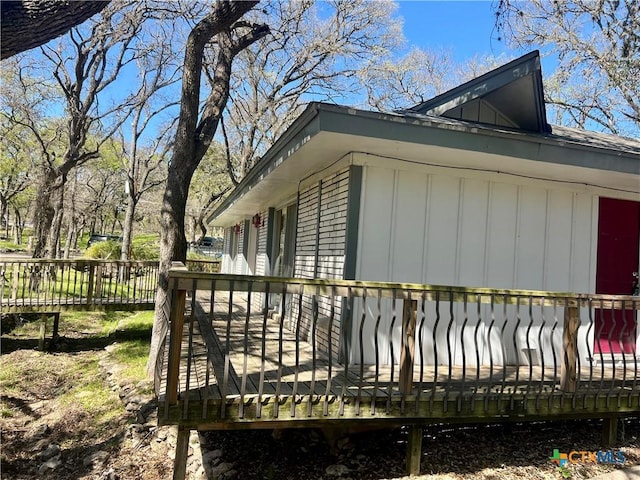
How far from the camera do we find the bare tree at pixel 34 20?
2.61 metres

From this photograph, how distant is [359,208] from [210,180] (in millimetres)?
22950

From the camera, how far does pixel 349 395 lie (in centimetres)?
334

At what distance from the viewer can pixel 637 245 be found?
18.3 ft

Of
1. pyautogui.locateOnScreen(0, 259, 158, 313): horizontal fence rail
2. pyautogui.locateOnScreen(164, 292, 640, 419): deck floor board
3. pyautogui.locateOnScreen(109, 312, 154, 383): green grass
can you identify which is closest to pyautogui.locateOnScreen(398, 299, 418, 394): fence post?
pyautogui.locateOnScreen(164, 292, 640, 419): deck floor board

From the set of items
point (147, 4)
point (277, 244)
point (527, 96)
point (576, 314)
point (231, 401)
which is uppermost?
point (147, 4)

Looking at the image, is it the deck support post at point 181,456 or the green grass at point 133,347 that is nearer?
the deck support post at point 181,456

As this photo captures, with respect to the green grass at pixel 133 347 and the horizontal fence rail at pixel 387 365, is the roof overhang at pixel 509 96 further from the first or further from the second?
the green grass at pixel 133 347

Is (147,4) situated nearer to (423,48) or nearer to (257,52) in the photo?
(257,52)

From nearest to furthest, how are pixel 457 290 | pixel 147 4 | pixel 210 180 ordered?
pixel 457 290 → pixel 147 4 → pixel 210 180

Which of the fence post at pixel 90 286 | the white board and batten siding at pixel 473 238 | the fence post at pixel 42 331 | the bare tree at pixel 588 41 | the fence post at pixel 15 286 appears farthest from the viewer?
the bare tree at pixel 588 41

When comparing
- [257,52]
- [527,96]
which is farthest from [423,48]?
[527,96]

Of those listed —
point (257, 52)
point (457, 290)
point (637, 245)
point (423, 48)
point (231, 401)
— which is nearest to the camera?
point (231, 401)

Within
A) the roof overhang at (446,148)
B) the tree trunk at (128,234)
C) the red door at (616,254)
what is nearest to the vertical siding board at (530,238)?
the roof overhang at (446,148)

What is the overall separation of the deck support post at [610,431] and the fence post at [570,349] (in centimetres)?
72
